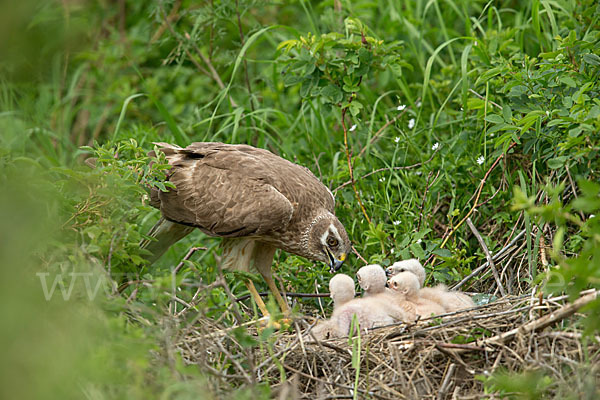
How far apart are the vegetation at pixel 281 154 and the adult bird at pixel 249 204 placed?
293 millimetres

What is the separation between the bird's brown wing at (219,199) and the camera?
15.2 feet

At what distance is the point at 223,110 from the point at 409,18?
1.88m

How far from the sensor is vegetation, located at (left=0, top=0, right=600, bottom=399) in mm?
2564

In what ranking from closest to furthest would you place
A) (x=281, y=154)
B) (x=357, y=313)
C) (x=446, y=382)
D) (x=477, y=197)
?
1. (x=446, y=382)
2. (x=357, y=313)
3. (x=477, y=197)
4. (x=281, y=154)

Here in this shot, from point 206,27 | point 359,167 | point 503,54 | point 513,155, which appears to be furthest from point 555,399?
point 206,27

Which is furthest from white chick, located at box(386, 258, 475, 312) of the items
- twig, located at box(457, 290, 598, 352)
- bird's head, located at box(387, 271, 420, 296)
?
twig, located at box(457, 290, 598, 352)

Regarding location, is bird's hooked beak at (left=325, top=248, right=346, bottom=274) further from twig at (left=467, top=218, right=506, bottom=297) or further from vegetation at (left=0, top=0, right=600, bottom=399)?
twig at (left=467, top=218, right=506, bottom=297)

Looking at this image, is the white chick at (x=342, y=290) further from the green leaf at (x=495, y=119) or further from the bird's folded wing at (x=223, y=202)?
the green leaf at (x=495, y=119)

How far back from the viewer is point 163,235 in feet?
16.9

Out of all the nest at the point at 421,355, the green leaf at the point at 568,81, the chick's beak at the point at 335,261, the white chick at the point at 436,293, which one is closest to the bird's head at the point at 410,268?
the white chick at the point at 436,293

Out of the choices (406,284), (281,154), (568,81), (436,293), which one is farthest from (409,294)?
(281,154)

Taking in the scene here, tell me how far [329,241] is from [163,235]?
1.27 meters

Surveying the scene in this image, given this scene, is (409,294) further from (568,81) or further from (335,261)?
(568,81)

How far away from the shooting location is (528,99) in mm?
4691
